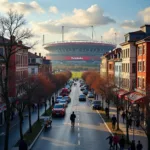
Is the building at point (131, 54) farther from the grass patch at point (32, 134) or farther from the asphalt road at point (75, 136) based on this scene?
the grass patch at point (32, 134)

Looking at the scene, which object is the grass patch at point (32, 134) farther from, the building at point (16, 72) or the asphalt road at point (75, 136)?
the building at point (16, 72)

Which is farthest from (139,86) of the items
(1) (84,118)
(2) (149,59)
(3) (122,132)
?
(3) (122,132)

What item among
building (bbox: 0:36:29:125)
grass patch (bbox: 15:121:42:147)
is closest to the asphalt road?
grass patch (bbox: 15:121:42:147)

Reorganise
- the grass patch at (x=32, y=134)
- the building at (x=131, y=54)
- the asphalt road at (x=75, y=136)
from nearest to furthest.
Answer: the asphalt road at (x=75, y=136)
the grass patch at (x=32, y=134)
the building at (x=131, y=54)

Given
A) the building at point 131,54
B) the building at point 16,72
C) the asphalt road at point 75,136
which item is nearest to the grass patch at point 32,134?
the asphalt road at point 75,136

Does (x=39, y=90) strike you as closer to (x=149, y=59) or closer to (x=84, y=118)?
(x=84, y=118)

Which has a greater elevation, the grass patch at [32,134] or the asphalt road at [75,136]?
the grass patch at [32,134]

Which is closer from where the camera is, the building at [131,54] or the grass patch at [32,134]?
the grass patch at [32,134]

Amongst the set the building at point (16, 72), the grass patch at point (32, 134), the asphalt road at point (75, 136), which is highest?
the building at point (16, 72)

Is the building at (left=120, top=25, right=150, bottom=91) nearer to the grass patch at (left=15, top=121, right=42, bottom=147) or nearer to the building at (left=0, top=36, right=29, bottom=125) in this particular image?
the building at (left=0, top=36, right=29, bottom=125)

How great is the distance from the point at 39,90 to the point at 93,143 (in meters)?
18.6

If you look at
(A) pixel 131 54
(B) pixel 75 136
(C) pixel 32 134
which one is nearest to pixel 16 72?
(A) pixel 131 54

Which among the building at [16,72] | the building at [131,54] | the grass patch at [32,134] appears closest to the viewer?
the grass patch at [32,134]

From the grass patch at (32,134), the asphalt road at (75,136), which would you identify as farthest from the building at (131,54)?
the grass patch at (32,134)
